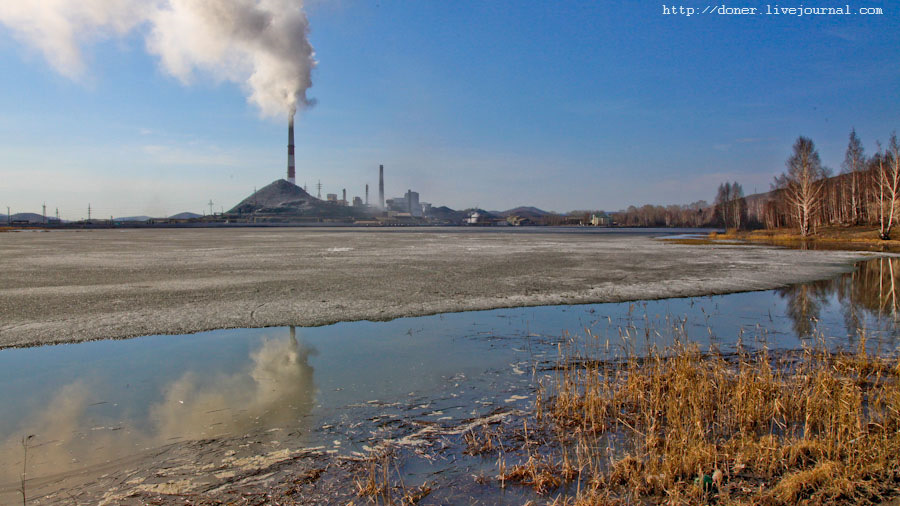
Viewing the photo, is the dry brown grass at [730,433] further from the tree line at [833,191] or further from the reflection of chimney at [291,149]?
the reflection of chimney at [291,149]

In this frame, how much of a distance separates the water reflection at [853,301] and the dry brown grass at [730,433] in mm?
2921

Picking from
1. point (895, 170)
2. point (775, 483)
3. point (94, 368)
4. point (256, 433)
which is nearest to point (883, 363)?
point (775, 483)

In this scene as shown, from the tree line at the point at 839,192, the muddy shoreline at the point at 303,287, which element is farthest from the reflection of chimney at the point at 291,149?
the muddy shoreline at the point at 303,287

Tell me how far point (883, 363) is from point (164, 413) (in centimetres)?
982

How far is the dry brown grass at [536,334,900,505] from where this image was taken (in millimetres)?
4188

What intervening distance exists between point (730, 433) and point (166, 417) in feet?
20.9

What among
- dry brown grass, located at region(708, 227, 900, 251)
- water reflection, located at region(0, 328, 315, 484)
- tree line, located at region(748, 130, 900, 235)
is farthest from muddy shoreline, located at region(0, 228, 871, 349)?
tree line, located at region(748, 130, 900, 235)

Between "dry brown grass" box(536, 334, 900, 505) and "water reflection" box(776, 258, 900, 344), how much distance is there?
292 centimetres

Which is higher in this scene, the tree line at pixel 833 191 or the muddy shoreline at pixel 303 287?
the tree line at pixel 833 191

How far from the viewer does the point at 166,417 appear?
606 centimetres

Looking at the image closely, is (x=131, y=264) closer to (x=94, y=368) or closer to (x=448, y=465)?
(x=94, y=368)

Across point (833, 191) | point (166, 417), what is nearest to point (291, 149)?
point (833, 191)

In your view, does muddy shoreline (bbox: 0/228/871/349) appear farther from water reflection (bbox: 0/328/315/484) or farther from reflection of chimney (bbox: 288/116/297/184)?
reflection of chimney (bbox: 288/116/297/184)

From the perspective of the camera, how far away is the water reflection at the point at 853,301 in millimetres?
10773
